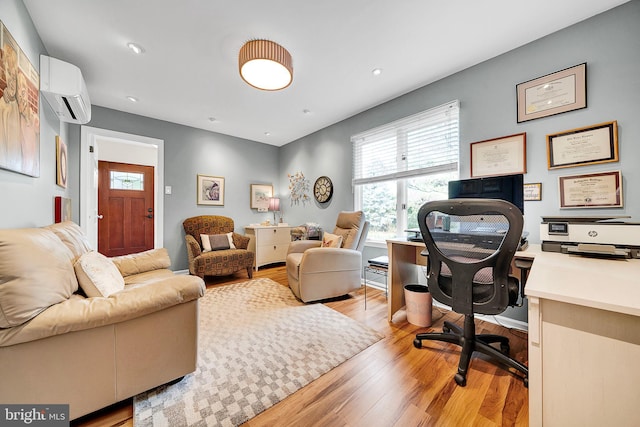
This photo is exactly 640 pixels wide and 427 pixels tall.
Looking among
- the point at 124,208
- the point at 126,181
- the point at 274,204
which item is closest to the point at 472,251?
the point at 274,204

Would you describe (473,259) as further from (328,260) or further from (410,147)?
(410,147)

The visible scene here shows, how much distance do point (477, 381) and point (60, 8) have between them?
3725 millimetres

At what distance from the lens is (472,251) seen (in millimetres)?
1385

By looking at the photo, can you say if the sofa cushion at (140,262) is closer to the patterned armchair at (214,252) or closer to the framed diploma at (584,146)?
the patterned armchair at (214,252)

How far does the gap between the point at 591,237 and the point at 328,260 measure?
1918mm

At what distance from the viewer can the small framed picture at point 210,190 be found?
392 cm

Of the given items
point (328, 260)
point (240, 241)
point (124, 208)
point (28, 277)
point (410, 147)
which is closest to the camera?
point (28, 277)

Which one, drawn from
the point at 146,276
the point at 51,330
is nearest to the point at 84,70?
the point at 146,276

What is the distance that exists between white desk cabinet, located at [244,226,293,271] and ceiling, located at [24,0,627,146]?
82.6 inches

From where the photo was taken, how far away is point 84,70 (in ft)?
7.55

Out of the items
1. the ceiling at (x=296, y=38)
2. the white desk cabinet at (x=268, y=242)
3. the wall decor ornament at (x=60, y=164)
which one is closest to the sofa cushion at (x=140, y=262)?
the wall decor ornament at (x=60, y=164)

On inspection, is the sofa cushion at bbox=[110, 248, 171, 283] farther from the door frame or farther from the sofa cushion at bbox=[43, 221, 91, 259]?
the door frame

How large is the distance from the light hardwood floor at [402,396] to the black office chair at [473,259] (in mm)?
107

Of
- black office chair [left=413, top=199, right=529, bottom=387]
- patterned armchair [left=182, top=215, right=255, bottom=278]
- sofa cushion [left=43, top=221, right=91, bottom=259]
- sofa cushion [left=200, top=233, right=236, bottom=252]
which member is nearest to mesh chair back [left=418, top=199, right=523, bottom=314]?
black office chair [left=413, top=199, right=529, bottom=387]
